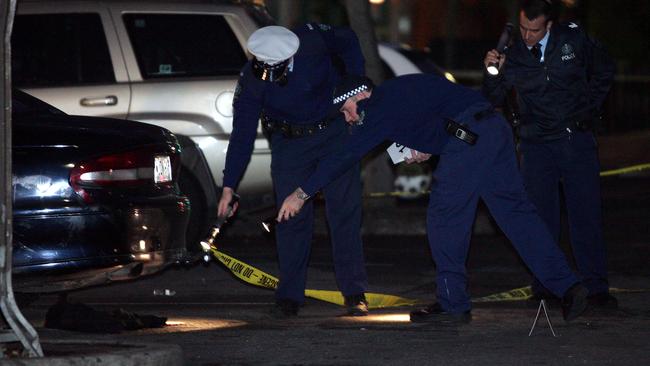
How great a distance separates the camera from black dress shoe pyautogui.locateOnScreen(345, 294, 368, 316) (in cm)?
810

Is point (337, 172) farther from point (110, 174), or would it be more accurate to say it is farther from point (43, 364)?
point (43, 364)

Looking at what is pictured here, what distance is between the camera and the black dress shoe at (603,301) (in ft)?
25.8

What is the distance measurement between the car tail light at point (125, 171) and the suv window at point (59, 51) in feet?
9.45

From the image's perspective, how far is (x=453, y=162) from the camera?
284 inches

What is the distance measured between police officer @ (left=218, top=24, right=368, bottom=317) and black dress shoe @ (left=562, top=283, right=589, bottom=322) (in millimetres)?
1339

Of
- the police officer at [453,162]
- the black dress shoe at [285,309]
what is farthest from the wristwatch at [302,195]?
the black dress shoe at [285,309]

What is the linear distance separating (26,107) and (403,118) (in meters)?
2.08

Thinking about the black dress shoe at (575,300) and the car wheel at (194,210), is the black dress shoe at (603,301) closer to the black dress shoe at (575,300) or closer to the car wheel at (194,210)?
the black dress shoe at (575,300)

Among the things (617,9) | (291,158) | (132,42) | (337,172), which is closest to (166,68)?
(132,42)

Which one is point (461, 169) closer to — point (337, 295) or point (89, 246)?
point (337, 295)

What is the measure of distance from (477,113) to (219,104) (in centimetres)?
334

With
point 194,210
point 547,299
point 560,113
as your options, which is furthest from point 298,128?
point 194,210

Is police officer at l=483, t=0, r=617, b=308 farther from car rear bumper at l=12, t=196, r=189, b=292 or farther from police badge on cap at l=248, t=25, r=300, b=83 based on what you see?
Answer: car rear bumper at l=12, t=196, r=189, b=292

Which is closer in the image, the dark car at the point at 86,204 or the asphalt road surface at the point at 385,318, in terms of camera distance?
the asphalt road surface at the point at 385,318
